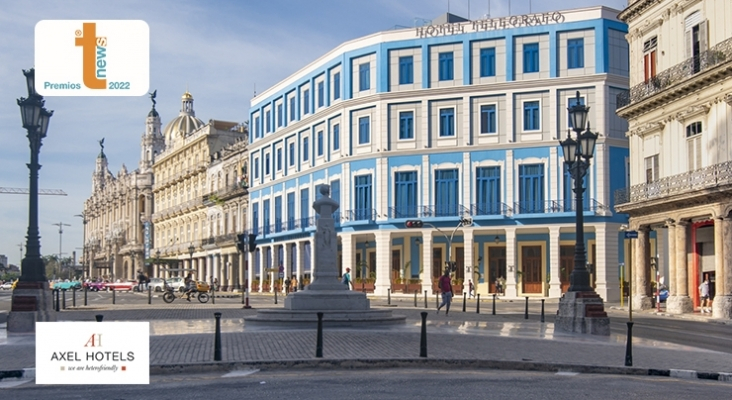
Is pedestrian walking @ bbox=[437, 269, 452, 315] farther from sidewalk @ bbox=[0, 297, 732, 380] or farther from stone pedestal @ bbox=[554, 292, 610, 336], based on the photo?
stone pedestal @ bbox=[554, 292, 610, 336]

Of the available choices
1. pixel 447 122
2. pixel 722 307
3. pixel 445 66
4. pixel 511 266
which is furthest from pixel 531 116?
pixel 722 307

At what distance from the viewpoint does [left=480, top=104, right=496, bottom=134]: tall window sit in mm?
54344

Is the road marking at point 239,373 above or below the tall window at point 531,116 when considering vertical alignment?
below

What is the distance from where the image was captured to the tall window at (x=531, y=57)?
53.2m

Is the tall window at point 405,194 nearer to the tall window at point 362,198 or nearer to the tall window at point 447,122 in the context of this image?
the tall window at point 362,198

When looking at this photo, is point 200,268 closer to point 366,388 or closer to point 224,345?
point 224,345

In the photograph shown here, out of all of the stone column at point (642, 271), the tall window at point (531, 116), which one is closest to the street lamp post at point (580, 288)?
the stone column at point (642, 271)

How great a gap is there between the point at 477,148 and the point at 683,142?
2047cm

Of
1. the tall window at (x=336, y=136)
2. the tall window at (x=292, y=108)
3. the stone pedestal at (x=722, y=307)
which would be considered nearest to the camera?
the stone pedestal at (x=722, y=307)

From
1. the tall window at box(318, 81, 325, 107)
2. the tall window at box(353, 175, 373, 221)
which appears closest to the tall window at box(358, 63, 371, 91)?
the tall window at box(318, 81, 325, 107)

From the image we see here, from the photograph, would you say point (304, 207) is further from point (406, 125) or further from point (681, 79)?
point (681, 79)

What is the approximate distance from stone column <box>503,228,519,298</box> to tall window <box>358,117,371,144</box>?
11349mm

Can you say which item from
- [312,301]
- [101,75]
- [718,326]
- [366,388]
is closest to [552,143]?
[718,326]

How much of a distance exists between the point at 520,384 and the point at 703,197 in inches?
887
